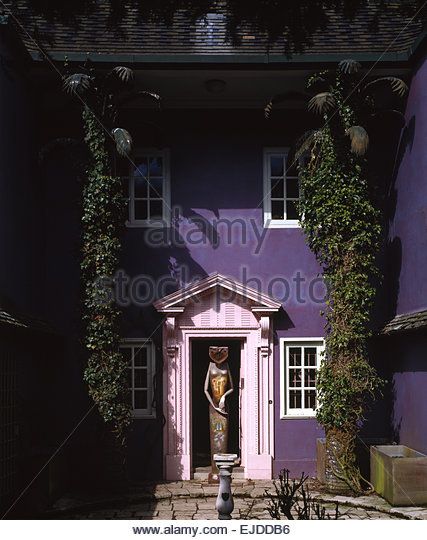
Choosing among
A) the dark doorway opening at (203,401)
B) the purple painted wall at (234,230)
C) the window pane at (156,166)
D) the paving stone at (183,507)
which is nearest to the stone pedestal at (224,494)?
the paving stone at (183,507)

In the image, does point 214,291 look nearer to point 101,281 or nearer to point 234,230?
point 234,230

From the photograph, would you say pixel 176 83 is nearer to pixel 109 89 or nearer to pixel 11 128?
pixel 109 89

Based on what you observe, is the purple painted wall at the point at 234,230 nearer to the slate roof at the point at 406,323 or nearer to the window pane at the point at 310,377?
the window pane at the point at 310,377

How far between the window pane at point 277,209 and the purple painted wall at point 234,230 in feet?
0.82

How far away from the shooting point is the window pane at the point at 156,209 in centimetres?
1365

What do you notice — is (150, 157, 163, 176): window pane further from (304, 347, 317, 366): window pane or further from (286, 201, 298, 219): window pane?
(304, 347, 317, 366): window pane

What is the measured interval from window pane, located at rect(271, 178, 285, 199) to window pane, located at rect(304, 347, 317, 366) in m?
2.63

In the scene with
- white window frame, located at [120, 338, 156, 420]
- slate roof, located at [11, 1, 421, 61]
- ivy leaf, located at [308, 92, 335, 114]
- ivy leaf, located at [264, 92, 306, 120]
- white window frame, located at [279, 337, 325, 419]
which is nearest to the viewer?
ivy leaf, located at [308, 92, 335, 114]

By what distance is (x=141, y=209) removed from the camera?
44.9 feet

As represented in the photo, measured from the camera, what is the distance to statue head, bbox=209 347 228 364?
13.1 metres

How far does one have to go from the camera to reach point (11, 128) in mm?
11492

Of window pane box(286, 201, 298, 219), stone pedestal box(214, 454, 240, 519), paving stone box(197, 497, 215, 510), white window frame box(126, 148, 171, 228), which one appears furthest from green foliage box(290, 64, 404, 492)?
stone pedestal box(214, 454, 240, 519)

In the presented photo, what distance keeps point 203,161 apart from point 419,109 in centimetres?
368
